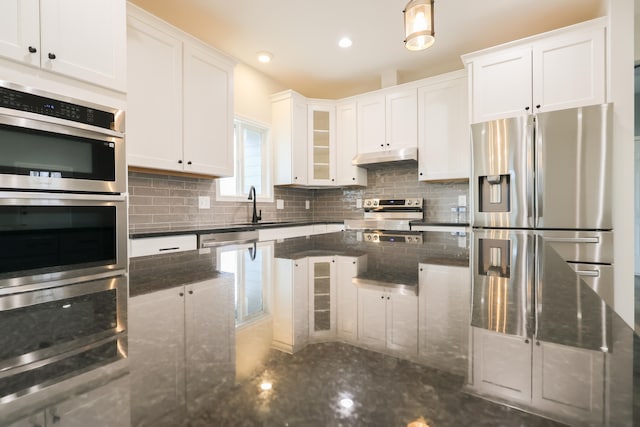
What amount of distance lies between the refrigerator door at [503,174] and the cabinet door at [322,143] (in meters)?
1.84

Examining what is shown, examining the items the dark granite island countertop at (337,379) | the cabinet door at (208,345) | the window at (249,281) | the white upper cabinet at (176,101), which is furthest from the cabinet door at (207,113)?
the dark granite island countertop at (337,379)

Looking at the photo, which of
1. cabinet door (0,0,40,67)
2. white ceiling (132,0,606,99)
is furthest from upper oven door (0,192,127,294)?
white ceiling (132,0,606,99)

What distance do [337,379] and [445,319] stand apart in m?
0.19

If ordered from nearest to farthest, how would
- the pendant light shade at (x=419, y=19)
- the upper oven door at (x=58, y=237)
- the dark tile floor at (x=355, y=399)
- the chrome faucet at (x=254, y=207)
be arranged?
1. the dark tile floor at (x=355, y=399)
2. the upper oven door at (x=58, y=237)
3. the pendant light shade at (x=419, y=19)
4. the chrome faucet at (x=254, y=207)

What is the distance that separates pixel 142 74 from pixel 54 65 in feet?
2.74

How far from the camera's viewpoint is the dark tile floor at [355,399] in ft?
0.56

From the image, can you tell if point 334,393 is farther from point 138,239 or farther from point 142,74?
point 142,74

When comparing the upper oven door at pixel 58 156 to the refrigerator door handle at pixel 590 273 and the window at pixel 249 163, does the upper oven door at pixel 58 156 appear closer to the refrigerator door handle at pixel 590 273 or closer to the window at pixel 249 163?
the window at pixel 249 163

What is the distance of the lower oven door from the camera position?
274mm

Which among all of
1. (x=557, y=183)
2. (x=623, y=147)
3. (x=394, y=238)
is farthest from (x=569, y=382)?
(x=623, y=147)

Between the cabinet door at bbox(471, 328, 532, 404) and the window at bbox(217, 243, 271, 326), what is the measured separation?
0.24 m

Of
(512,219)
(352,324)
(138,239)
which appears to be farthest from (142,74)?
(512,219)

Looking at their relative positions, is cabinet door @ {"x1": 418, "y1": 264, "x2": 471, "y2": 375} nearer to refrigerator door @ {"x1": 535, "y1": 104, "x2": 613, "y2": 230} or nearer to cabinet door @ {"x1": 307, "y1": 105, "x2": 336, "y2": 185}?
refrigerator door @ {"x1": 535, "y1": 104, "x2": 613, "y2": 230}

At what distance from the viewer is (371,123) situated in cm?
399
